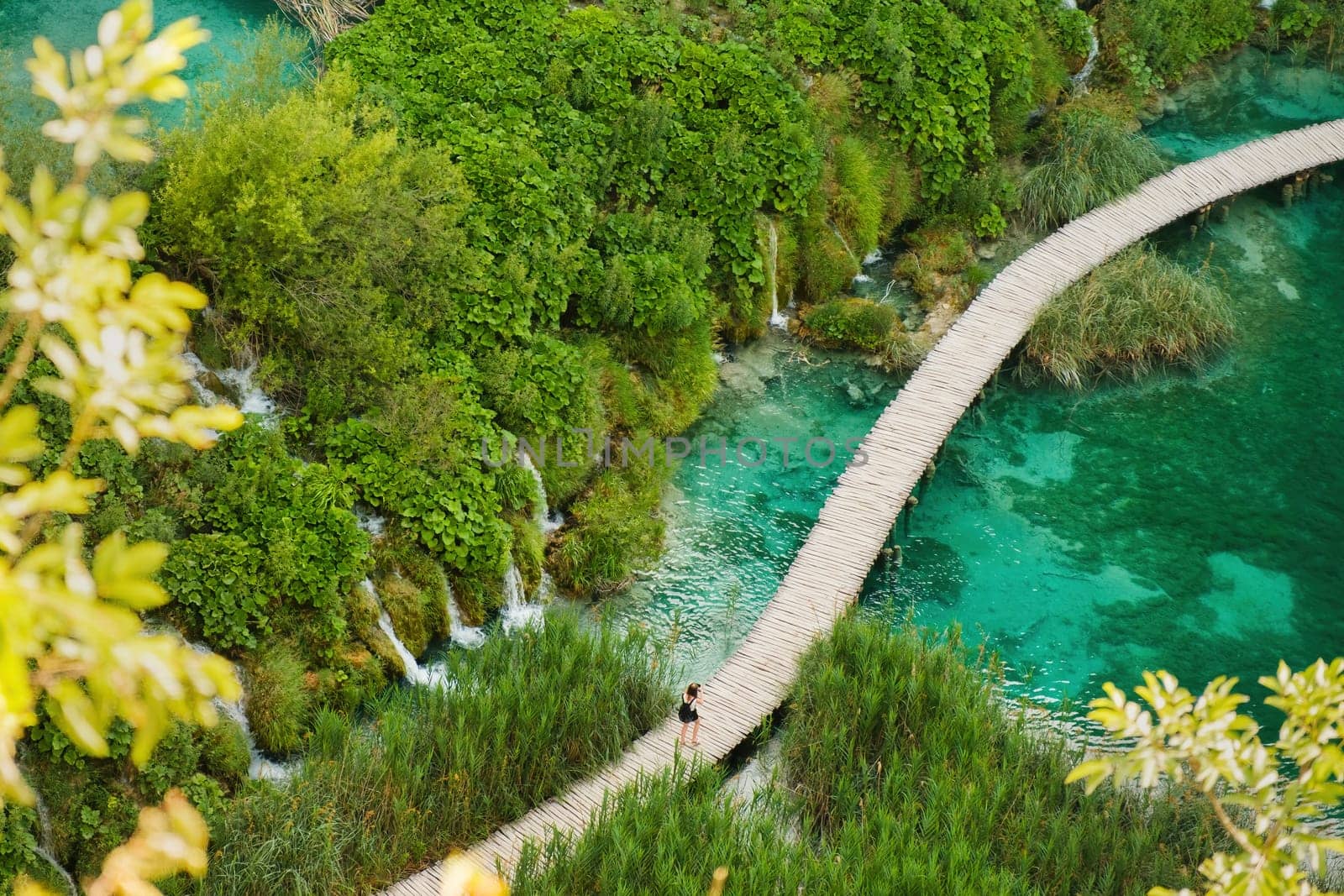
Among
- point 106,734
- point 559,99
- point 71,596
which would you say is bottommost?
point 106,734

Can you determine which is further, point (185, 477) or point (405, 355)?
point (405, 355)

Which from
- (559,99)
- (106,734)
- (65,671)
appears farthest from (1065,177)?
(65,671)

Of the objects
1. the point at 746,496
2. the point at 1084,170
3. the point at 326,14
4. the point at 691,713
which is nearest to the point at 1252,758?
the point at 691,713

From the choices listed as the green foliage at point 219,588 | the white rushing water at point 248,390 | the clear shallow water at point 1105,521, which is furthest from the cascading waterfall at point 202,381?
the clear shallow water at point 1105,521

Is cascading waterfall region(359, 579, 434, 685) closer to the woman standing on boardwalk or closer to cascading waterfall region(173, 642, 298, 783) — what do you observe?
cascading waterfall region(173, 642, 298, 783)

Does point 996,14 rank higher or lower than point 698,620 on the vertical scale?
higher

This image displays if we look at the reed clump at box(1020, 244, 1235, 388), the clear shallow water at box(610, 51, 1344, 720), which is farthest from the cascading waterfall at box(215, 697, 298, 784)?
the reed clump at box(1020, 244, 1235, 388)

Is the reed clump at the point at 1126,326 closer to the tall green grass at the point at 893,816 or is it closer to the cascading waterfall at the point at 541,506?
the tall green grass at the point at 893,816

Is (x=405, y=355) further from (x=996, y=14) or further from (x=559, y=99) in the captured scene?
(x=996, y=14)
